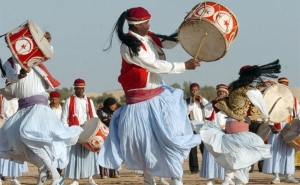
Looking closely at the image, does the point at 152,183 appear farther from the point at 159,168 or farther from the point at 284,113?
the point at 284,113

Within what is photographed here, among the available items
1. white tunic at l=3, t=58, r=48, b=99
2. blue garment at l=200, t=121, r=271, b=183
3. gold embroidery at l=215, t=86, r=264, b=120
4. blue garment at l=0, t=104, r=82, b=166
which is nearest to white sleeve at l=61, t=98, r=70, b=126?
blue garment at l=0, t=104, r=82, b=166

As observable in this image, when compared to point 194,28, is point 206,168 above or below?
below

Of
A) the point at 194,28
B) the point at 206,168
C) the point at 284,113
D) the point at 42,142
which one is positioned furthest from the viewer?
the point at 206,168

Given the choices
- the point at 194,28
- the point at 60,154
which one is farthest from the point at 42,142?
the point at 194,28

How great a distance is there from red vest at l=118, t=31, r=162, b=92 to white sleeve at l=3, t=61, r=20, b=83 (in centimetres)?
164

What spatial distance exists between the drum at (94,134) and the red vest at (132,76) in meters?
3.59

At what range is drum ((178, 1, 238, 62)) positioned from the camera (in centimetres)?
1069

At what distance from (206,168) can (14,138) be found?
4671 mm

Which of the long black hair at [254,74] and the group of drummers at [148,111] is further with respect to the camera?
the long black hair at [254,74]

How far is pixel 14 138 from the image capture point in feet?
40.3

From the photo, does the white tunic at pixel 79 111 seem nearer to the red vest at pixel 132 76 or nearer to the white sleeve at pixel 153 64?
the red vest at pixel 132 76

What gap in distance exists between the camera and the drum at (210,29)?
35.1 feet

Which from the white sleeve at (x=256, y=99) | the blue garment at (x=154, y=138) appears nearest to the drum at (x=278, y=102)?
the white sleeve at (x=256, y=99)

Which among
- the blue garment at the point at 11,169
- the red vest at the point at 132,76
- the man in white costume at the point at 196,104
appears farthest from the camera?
the man in white costume at the point at 196,104
